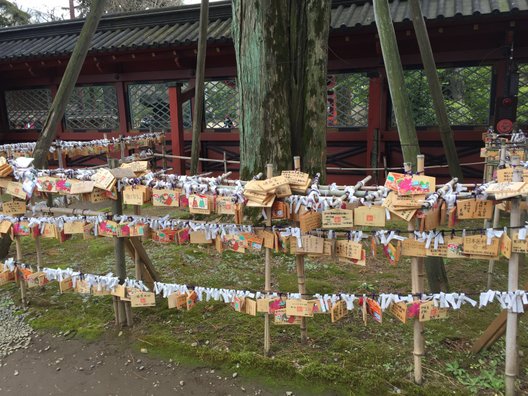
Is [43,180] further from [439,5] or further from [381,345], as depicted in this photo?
[439,5]

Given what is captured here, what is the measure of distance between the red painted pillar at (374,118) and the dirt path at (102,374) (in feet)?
20.7

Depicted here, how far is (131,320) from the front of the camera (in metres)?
3.78

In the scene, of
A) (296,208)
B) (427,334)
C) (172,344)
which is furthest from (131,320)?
(427,334)

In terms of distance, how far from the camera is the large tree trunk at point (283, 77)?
4430 millimetres

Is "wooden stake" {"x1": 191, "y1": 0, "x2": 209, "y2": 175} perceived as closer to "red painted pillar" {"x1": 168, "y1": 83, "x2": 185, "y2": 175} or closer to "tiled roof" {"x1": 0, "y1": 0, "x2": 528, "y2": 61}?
"tiled roof" {"x1": 0, "y1": 0, "x2": 528, "y2": 61}

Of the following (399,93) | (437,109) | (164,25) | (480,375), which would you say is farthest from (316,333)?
(164,25)

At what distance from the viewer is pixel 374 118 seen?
8406 mm

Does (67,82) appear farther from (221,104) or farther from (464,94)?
(464,94)

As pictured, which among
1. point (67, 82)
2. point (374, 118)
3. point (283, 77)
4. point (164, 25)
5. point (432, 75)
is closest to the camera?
point (432, 75)

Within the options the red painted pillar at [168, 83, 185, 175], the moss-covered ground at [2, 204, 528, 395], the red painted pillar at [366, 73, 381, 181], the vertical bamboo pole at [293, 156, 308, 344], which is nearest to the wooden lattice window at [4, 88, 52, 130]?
the red painted pillar at [168, 83, 185, 175]

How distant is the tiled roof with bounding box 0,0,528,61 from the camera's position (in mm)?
7015

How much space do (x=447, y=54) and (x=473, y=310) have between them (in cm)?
567

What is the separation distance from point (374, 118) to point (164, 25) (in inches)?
221

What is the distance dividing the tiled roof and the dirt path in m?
6.38
